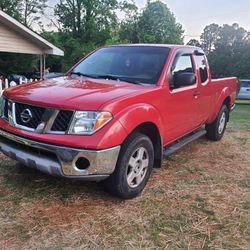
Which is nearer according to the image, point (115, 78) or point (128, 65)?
point (115, 78)

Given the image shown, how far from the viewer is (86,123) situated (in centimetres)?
320

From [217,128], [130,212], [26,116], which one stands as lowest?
[130,212]

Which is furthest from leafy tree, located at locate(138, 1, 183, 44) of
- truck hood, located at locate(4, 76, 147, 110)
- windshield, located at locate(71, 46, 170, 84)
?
truck hood, located at locate(4, 76, 147, 110)

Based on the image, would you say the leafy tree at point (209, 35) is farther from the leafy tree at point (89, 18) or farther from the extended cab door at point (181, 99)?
the extended cab door at point (181, 99)

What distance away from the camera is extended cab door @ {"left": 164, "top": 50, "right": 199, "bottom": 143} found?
432cm

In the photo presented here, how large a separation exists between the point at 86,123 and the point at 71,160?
39cm

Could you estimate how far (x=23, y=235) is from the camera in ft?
9.73

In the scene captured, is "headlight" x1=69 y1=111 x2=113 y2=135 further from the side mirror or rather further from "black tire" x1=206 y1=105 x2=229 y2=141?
"black tire" x1=206 y1=105 x2=229 y2=141

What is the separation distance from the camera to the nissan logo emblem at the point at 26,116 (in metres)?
3.45

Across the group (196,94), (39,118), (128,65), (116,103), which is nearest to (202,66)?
(196,94)

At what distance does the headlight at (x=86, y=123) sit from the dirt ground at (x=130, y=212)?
2.95 feet

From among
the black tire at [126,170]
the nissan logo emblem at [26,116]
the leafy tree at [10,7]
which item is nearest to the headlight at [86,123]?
the black tire at [126,170]

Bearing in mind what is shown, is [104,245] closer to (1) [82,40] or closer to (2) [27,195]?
(2) [27,195]

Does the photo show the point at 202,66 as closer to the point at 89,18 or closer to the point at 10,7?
the point at 10,7
